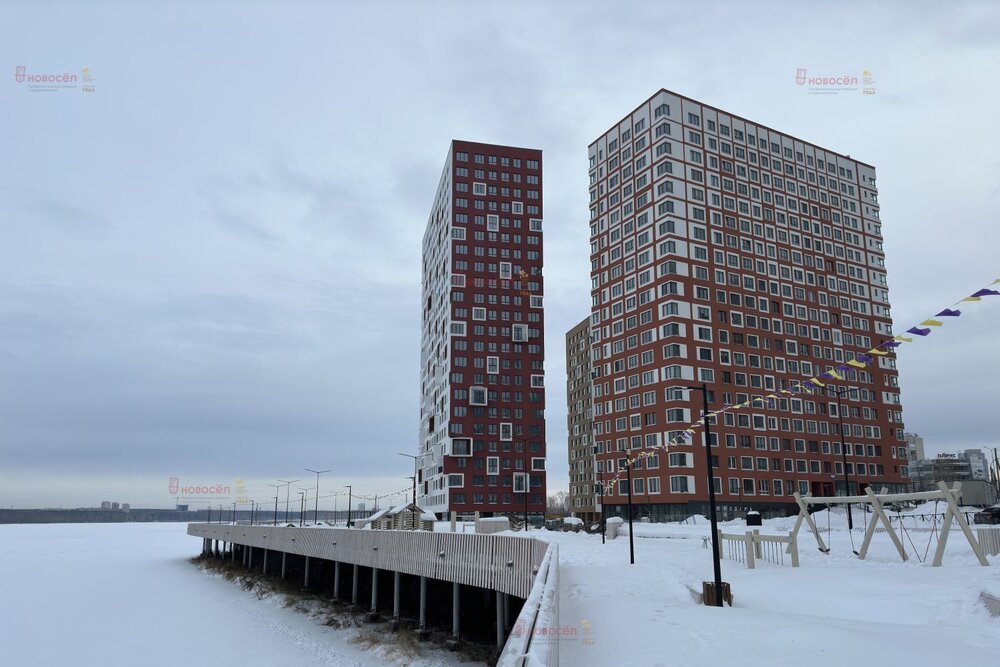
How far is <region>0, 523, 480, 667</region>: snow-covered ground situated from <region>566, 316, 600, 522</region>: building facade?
85489 mm

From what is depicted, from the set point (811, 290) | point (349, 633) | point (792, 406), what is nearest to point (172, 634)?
point (349, 633)

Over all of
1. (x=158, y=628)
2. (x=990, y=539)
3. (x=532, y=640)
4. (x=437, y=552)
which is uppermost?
(x=532, y=640)

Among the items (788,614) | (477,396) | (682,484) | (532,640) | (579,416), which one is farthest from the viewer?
(579,416)

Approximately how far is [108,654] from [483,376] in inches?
2967

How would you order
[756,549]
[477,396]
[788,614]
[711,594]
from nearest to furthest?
1. [788,614]
2. [711,594]
3. [756,549]
4. [477,396]

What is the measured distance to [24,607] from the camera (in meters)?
44.4

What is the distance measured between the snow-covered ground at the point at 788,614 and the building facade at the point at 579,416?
110 metres

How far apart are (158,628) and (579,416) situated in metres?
113

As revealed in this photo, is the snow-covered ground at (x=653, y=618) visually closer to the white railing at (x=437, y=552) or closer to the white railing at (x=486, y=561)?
the white railing at (x=486, y=561)

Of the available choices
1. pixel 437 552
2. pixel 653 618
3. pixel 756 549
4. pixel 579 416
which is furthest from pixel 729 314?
pixel 653 618

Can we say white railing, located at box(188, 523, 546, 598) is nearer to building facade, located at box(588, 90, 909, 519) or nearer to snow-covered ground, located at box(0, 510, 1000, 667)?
snow-covered ground, located at box(0, 510, 1000, 667)

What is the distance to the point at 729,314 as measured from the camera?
84.5 m

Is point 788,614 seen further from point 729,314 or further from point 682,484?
point 729,314

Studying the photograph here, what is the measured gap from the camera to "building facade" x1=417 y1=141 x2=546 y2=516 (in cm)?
10144
